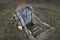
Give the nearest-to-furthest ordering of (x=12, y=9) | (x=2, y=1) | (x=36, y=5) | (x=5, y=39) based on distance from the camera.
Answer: (x=5, y=39) < (x=12, y=9) < (x=36, y=5) < (x=2, y=1)

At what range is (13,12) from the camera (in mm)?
5828

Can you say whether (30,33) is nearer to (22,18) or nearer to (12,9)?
(22,18)

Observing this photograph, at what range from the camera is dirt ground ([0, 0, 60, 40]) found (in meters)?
4.43

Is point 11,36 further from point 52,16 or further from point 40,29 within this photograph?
point 52,16

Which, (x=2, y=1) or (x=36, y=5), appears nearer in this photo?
(x=36, y=5)

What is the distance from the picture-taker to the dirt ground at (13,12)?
443 cm

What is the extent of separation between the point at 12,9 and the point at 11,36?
6.50 feet

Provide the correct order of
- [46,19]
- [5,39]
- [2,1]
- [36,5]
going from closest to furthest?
[5,39] → [46,19] → [36,5] → [2,1]

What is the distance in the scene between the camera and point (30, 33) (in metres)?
4.44

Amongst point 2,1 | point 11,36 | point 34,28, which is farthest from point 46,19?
point 2,1

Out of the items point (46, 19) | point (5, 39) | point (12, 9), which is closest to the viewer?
point (5, 39)

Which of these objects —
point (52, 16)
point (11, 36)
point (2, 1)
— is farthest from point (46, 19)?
point (2, 1)

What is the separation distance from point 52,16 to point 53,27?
87 centimetres

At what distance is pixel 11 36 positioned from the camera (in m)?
4.40
